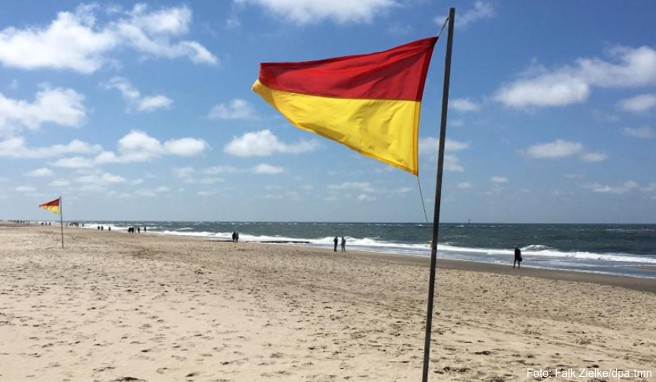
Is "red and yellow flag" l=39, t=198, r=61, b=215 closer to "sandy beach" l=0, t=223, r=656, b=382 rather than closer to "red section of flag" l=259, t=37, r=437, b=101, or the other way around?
"sandy beach" l=0, t=223, r=656, b=382

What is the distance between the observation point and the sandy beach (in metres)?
7.05

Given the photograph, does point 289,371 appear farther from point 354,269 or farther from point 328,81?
point 354,269

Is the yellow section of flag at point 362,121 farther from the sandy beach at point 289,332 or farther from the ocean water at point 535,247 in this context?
the ocean water at point 535,247

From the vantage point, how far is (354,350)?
8195 millimetres

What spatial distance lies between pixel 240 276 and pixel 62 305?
8.13 meters

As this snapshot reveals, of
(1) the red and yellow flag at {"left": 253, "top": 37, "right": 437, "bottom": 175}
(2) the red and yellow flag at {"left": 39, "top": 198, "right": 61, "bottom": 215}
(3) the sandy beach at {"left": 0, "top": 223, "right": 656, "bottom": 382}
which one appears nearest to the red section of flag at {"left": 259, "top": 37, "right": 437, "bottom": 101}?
(1) the red and yellow flag at {"left": 253, "top": 37, "right": 437, "bottom": 175}

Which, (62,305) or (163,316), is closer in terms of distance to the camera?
(163,316)

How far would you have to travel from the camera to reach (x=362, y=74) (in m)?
5.45

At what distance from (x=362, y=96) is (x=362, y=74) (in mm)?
263

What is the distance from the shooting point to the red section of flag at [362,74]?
A: 16.6 feet

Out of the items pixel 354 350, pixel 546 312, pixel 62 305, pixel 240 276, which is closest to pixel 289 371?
pixel 354 350

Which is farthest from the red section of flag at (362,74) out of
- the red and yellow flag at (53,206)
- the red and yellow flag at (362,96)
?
the red and yellow flag at (53,206)

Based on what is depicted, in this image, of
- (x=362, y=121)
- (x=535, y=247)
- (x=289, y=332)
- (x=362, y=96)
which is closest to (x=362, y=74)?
(x=362, y=96)

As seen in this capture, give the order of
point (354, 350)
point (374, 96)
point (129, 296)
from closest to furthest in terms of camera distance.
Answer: point (374, 96) < point (354, 350) < point (129, 296)
